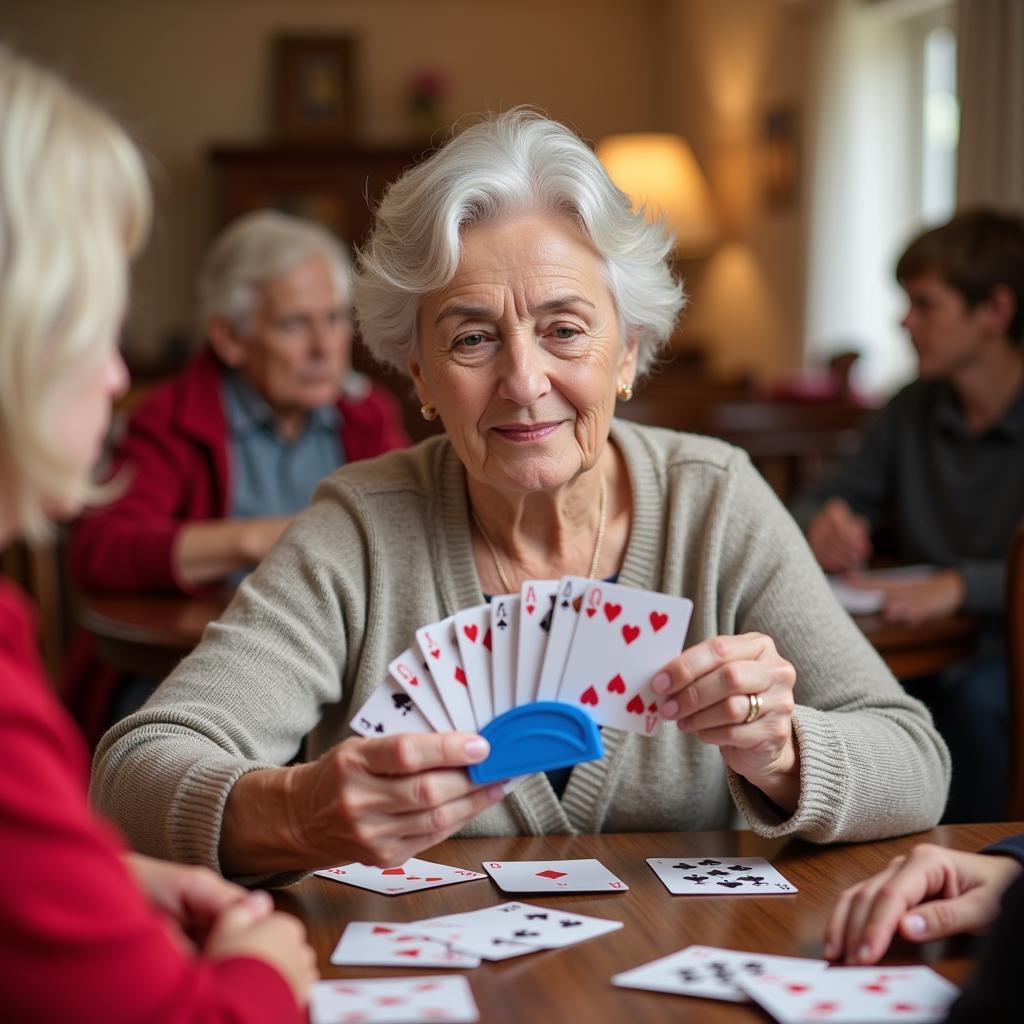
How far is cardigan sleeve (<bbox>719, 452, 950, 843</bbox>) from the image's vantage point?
60.3 inches

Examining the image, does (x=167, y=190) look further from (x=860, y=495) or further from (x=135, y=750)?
(x=135, y=750)

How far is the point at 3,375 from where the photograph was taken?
85cm

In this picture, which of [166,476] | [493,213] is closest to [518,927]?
[493,213]

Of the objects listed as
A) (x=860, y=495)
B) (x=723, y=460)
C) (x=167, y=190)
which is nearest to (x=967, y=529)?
(x=860, y=495)

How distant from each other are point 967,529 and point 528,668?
2.43 metres

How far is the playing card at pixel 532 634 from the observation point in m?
1.44

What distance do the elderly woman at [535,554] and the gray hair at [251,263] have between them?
1.87 meters

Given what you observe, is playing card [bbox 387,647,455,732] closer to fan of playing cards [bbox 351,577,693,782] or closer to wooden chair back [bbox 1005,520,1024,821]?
fan of playing cards [bbox 351,577,693,782]

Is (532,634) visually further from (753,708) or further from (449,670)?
(753,708)

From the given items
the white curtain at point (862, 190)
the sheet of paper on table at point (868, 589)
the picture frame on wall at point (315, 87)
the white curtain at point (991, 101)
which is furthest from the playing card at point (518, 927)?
the picture frame on wall at point (315, 87)

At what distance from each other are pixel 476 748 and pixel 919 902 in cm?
45

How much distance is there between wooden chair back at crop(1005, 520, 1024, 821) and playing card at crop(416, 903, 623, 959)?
1390 millimetres

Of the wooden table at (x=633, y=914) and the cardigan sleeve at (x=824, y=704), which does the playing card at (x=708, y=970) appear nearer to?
the wooden table at (x=633, y=914)

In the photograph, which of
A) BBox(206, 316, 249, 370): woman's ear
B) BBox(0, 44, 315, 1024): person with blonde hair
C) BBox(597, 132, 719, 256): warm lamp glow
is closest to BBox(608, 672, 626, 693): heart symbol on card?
BBox(0, 44, 315, 1024): person with blonde hair
